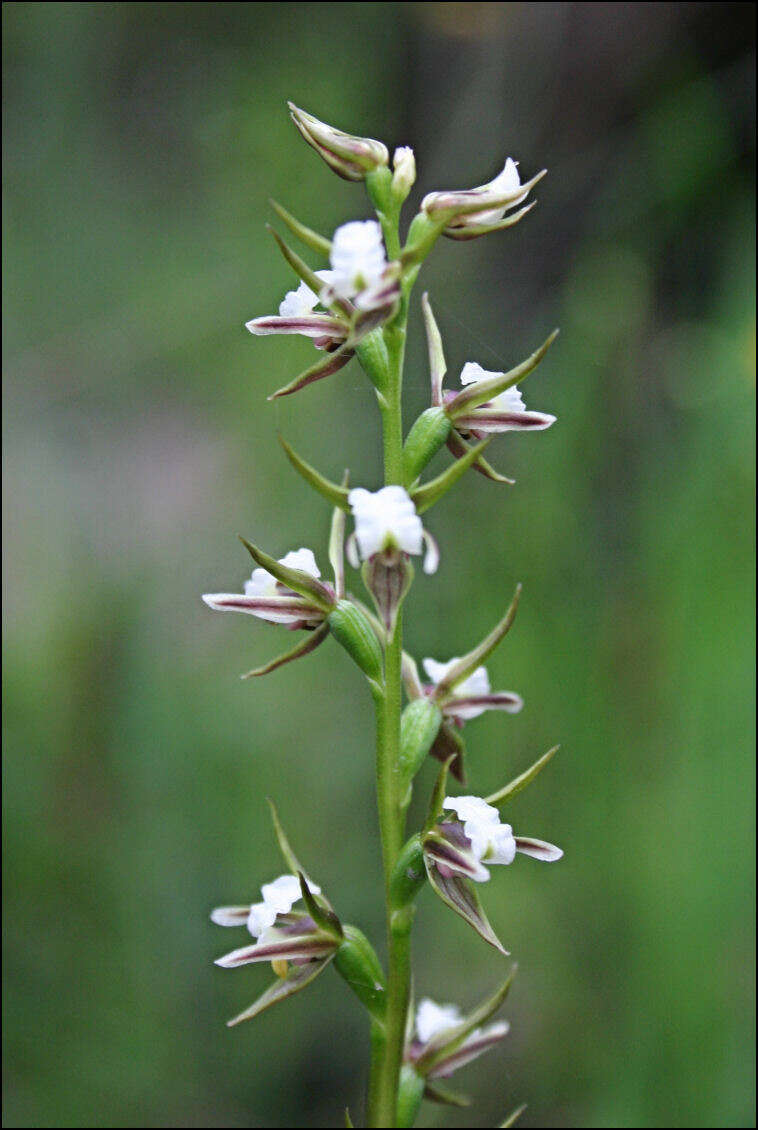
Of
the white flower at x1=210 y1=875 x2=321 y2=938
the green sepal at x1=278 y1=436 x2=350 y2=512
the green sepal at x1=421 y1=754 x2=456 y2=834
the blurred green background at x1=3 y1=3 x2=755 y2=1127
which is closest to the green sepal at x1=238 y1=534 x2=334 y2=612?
the green sepal at x1=278 y1=436 x2=350 y2=512

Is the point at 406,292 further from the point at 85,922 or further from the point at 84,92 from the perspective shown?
the point at 84,92

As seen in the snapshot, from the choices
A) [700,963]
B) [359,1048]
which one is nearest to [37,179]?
[359,1048]

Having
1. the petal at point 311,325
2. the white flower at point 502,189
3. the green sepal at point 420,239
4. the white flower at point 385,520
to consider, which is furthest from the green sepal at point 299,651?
the white flower at point 502,189

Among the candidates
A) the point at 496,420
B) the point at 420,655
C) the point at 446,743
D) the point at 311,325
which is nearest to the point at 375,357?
the point at 311,325

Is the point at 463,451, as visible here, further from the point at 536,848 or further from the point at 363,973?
the point at 363,973

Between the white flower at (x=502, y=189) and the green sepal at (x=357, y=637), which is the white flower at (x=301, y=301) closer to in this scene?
the white flower at (x=502, y=189)

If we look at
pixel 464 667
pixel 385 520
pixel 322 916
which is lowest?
pixel 322 916
